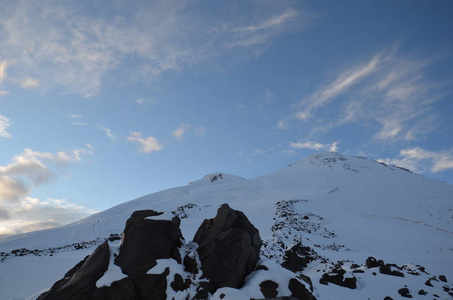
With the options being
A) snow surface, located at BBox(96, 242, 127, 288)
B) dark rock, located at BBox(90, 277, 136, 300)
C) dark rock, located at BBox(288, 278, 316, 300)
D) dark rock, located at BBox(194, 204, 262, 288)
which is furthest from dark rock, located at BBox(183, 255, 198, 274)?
dark rock, located at BBox(288, 278, 316, 300)

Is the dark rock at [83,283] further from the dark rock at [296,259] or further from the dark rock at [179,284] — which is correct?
the dark rock at [296,259]

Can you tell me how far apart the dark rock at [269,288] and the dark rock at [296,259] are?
37.9 feet

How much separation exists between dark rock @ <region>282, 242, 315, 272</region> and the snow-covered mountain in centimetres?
78

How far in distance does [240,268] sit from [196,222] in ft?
83.2

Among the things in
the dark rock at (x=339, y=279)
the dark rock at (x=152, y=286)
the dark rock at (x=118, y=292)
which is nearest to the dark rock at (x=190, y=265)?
the dark rock at (x=152, y=286)

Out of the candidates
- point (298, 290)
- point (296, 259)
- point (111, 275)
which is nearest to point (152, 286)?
point (111, 275)

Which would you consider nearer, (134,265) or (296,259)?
(134,265)

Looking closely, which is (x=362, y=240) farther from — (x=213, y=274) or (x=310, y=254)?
(x=213, y=274)

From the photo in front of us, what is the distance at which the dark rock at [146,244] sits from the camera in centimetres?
981

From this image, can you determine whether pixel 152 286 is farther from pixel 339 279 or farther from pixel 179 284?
pixel 339 279

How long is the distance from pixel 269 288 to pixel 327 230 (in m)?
25.2

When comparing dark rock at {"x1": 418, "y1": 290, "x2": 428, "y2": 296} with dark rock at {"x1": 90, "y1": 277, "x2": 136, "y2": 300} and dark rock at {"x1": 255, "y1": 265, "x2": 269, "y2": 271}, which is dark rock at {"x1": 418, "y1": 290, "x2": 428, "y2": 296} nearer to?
dark rock at {"x1": 255, "y1": 265, "x2": 269, "y2": 271}

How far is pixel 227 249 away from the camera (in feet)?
35.7

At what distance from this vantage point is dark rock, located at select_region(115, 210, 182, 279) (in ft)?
32.2
